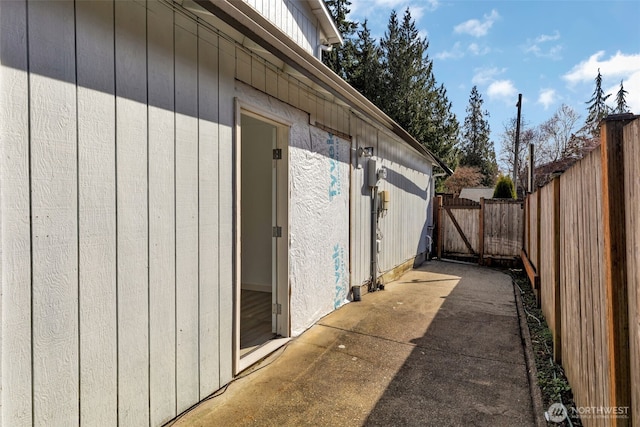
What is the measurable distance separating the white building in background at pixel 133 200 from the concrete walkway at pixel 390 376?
34 centimetres

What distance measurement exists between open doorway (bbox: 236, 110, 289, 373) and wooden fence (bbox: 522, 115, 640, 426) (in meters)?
2.49

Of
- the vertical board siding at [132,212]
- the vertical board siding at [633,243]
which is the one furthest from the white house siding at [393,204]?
the vertical board siding at [633,243]

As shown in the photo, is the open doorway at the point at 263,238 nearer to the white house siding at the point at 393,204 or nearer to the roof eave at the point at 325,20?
the white house siding at the point at 393,204

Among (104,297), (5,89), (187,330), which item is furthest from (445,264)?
(5,89)

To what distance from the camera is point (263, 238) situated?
572 cm

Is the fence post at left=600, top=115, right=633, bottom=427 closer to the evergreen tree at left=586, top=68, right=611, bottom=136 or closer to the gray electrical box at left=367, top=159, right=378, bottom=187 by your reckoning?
the gray electrical box at left=367, top=159, right=378, bottom=187

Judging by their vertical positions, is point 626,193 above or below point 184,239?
above

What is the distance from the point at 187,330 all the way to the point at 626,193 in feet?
8.39

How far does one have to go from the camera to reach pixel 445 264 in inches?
355

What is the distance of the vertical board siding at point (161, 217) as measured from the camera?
2127 millimetres

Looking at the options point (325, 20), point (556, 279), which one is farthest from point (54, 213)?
point (325, 20)

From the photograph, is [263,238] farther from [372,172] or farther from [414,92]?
[414,92]

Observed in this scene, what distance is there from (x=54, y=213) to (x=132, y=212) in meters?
0.40

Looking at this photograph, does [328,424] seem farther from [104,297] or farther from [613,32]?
[613,32]
